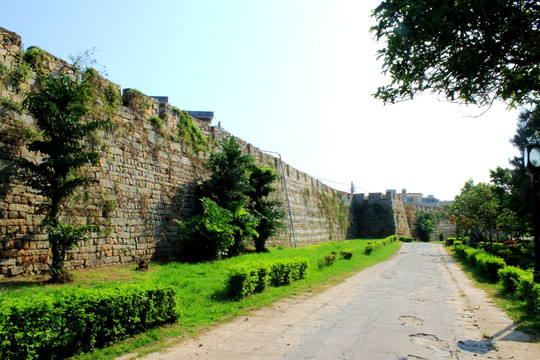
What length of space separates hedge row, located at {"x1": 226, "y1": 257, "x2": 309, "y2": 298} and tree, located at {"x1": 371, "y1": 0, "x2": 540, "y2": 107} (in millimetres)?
4275

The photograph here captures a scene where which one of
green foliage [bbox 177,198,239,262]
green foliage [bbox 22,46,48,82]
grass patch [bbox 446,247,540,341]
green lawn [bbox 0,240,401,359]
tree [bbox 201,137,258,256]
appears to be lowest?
grass patch [bbox 446,247,540,341]

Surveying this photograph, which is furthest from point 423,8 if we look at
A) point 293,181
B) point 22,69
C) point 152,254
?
point 293,181

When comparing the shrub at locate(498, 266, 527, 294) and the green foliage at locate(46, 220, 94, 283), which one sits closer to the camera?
the green foliage at locate(46, 220, 94, 283)

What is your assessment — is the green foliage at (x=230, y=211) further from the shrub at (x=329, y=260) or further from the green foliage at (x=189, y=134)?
the shrub at (x=329, y=260)

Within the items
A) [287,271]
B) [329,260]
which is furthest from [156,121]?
[329,260]

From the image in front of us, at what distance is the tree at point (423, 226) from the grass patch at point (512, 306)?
31231 mm

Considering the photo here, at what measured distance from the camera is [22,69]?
8070 mm

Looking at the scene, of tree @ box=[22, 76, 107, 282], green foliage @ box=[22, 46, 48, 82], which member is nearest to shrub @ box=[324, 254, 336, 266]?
tree @ box=[22, 76, 107, 282]

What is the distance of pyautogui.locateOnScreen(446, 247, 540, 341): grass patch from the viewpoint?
224 inches

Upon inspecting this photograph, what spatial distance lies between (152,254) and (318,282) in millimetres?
4826

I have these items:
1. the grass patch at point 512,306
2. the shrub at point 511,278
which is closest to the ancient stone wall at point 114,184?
the grass patch at point 512,306

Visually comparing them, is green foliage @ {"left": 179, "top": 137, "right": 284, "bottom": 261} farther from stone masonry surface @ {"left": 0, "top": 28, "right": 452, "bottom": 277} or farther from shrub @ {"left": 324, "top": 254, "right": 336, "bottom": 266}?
shrub @ {"left": 324, "top": 254, "right": 336, "bottom": 266}

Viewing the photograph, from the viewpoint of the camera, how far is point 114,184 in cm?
1021

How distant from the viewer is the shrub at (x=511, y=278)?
7.91 metres
